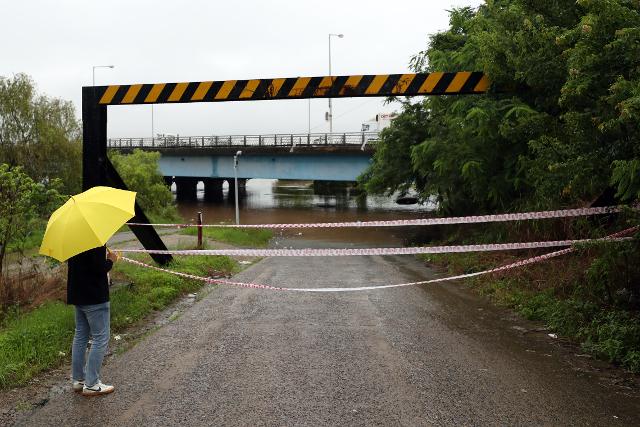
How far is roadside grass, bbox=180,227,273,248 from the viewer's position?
75.9ft

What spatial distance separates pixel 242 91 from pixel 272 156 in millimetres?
33262

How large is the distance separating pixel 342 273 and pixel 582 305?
655 centimetres

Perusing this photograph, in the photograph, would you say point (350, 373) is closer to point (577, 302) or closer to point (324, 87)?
point (577, 302)

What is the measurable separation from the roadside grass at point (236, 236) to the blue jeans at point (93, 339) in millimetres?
17240

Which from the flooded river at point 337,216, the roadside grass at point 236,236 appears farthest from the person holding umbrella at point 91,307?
the flooded river at point 337,216

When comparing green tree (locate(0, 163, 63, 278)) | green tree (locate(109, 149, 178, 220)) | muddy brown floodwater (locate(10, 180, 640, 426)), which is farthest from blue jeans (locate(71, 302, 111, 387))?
green tree (locate(109, 149, 178, 220))

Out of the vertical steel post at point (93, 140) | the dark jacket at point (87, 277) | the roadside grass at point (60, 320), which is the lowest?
the roadside grass at point (60, 320)

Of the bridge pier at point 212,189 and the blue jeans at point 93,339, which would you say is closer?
the blue jeans at point 93,339

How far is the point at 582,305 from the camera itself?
6.93 meters

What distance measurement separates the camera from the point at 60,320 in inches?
266

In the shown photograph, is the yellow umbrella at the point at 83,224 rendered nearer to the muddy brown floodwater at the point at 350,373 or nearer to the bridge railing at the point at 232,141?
the muddy brown floodwater at the point at 350,373

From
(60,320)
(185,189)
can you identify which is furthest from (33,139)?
(185,189)

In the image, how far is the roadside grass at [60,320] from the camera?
18.1ft

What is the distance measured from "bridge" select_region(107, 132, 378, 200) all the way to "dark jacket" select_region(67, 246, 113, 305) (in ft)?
101
